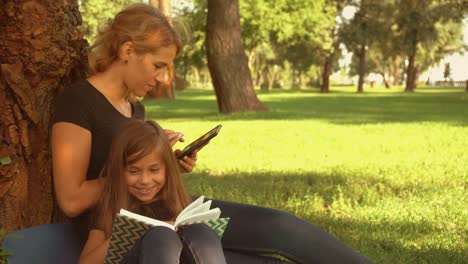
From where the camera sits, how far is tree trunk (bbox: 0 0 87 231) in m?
3.14

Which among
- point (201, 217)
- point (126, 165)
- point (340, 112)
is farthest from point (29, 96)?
point (340, 112)

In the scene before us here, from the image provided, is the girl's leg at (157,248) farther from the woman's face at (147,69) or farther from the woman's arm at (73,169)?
the woman's face at (147,69)

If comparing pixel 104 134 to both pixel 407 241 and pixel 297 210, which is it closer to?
pixel 407 241

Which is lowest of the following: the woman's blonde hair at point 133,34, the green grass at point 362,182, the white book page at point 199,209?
the green grass at point 362,182

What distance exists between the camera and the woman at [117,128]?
288 centimetres

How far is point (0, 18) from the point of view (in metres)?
3.18

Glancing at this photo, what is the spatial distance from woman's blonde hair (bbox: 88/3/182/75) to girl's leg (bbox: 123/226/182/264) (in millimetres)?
956

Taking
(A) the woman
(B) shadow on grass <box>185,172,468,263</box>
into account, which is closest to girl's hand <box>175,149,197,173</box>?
(A) the woman

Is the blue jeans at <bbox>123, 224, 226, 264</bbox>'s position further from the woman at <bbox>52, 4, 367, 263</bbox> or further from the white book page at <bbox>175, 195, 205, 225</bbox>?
the woman at <bbox>52, 4, 367, 263</bbox>

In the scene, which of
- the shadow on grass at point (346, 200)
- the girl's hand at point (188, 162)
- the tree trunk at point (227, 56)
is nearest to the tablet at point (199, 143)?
the girl's hand at point (188, 162)

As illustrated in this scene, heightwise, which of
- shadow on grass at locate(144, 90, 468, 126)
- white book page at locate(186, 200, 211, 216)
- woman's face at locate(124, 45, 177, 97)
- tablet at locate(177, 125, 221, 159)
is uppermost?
woman's face at locate(124, 45, 177, 97)

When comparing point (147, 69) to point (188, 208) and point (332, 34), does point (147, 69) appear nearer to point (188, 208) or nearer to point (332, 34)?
point (188, 208)

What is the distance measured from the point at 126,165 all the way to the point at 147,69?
514mm

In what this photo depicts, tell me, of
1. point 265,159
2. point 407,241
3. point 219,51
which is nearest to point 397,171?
point 265,159
